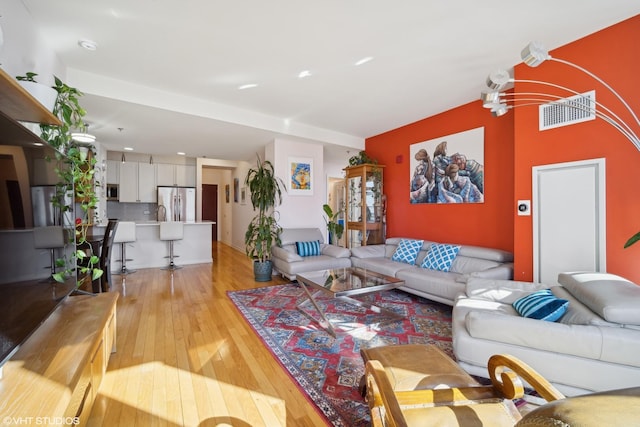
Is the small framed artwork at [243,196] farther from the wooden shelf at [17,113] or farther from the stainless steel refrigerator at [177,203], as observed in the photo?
the wooden shelf at [17,113]

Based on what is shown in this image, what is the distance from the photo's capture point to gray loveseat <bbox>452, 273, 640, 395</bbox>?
143 centimetres

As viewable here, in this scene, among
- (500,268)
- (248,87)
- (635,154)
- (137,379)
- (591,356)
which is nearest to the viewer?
(591,356)

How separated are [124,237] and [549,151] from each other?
20.0 ft

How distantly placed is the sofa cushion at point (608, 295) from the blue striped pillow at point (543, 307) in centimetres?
15

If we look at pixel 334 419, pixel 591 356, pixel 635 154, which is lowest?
pixel 334 419

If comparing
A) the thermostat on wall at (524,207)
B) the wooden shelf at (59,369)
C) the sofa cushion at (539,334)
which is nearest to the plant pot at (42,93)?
the wooden shelf at (59,369)

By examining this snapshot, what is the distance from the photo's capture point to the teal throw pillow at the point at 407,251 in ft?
13.2

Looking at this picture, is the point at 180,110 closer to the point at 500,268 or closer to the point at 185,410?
the point at 185,410

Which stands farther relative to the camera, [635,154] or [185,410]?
[635,154]

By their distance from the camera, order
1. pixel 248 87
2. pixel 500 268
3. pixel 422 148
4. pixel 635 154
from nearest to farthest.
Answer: pixel 635 154
pixel 500 268
pixel 248 87
pixel 422 148

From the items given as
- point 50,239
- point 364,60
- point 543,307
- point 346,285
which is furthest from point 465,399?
point 364,60

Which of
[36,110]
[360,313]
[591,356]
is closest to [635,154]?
[591,356]

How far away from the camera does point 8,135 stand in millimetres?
1093

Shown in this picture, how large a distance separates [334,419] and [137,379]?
4.53ft
